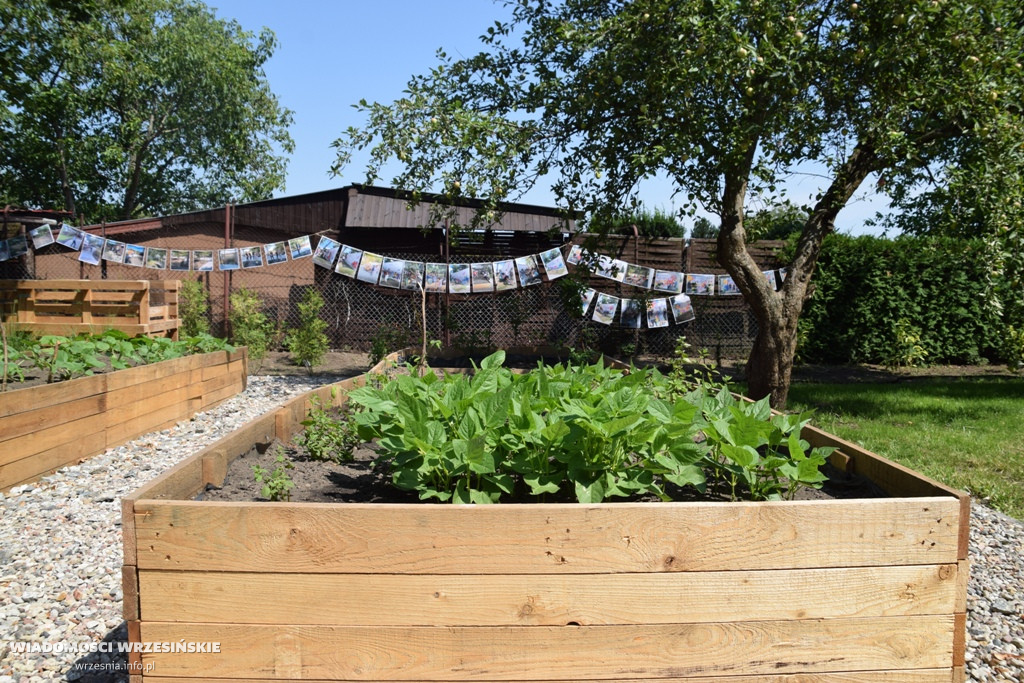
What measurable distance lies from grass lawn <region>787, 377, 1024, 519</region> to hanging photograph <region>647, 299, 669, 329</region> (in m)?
2.35

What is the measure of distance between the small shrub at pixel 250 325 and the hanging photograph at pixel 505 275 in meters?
3.45

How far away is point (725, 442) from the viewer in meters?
2.31

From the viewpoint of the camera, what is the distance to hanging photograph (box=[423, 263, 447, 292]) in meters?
10.3

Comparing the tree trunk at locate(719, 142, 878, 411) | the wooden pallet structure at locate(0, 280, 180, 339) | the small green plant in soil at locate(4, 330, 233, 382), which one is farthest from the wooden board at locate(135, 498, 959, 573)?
the wooden pallet structure at locate(0, 280, 180, 339)

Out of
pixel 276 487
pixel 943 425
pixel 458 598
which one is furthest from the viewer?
pixel 943 425

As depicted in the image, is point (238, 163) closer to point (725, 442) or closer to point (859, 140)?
point (859, 140)

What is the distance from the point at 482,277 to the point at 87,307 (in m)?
5.00

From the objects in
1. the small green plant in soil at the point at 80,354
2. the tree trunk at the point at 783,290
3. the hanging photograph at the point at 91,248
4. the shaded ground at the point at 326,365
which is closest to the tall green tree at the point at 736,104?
the tree trunk at the point at 783,290

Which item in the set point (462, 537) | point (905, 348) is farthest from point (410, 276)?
point (462, 537)

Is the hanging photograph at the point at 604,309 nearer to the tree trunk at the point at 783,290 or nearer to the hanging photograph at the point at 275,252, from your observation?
the tree trunk at the point at 783,290

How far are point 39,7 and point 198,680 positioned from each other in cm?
1278

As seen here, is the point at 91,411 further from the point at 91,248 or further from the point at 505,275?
the point at 91,248

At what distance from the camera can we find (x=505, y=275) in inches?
414

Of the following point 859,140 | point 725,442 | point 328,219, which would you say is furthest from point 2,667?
point 328,219
